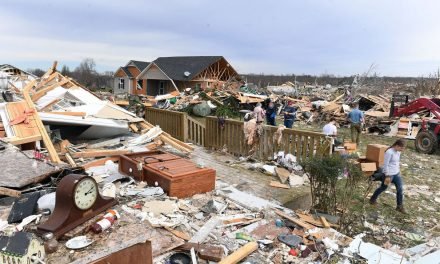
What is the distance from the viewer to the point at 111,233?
12.0 ft

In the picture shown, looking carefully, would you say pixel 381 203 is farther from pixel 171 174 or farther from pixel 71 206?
pixel 71 206

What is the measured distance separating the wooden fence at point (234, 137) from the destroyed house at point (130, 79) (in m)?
24.2

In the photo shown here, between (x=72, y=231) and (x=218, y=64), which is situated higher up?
(x=218, y=64)

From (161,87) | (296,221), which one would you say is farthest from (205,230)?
(161,87)

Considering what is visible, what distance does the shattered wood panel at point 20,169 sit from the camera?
466 cm

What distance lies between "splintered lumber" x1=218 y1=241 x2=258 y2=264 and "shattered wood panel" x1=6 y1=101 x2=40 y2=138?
549cm

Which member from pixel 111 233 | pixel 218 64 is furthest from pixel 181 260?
pixel 218 64

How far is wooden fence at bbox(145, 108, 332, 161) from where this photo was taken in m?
7.39

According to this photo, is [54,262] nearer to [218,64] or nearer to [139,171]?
[139,171]

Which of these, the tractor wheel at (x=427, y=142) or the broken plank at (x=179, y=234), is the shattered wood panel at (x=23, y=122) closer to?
the broken plank at (x=179, y=234)

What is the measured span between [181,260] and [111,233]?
34.4 inches

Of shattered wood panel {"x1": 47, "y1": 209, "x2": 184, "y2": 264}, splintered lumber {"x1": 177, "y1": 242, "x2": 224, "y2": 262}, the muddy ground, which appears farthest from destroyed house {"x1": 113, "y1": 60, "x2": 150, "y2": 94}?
splintered lumber {"x1": 177, "y1": 242, "x2": 224, "y2": 262}

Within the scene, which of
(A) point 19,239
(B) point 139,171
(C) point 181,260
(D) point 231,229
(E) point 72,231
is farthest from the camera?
(B) point 139,171

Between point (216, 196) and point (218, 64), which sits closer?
point (216, 196)
